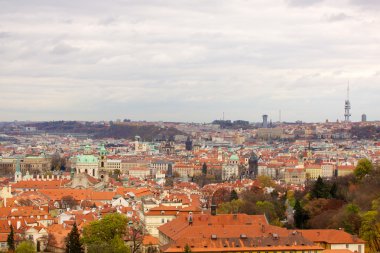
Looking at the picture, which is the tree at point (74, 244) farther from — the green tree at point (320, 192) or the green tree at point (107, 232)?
the green tree at point (320, 192)

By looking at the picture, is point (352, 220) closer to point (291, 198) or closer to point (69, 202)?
point (291, 198)

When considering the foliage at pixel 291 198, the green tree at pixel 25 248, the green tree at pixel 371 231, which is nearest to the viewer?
the green tree at pixel 25 248

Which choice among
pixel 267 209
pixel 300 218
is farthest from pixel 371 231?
pixel 267 209

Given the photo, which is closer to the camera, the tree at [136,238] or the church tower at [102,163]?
the tree at [136,238]

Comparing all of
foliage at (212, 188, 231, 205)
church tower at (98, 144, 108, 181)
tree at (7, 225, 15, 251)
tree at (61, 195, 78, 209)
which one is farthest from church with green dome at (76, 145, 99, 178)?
tree at (7, 225, 15, 251)

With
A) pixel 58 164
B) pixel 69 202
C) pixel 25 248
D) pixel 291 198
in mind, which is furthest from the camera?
pixel 58 164

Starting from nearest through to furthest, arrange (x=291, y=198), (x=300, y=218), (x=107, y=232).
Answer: (x=107, y=232) < (x=300, y=218) < (x=291, y=198)

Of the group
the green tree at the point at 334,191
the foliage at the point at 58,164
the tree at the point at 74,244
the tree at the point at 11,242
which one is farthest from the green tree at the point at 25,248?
the foliage at the point at 58,164

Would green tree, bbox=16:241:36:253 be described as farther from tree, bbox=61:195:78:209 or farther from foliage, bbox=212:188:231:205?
foliage, bbox=212:188:231:205
